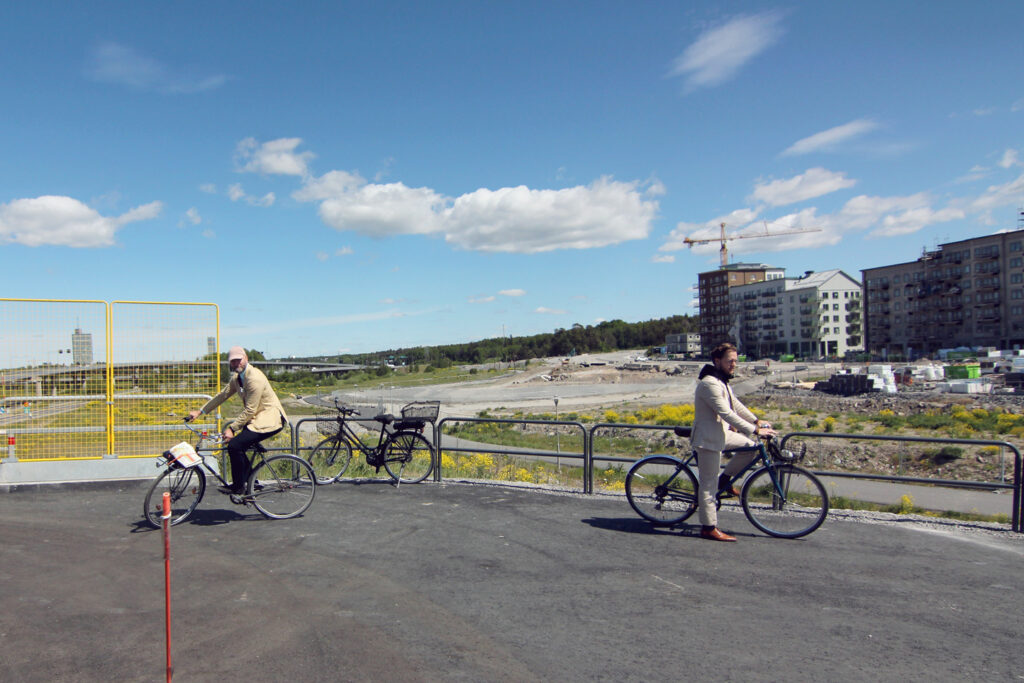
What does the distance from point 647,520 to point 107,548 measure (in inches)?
224

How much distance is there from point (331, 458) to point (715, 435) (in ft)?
18.5

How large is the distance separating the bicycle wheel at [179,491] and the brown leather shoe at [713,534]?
223 inches

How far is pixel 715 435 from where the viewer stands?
281 inches

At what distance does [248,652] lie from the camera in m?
4.47

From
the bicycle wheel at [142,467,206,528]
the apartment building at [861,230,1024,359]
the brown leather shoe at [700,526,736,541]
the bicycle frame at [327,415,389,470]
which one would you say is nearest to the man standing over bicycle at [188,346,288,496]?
the bicycle wheel at [142,467,206,528]

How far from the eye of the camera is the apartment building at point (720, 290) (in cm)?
16838

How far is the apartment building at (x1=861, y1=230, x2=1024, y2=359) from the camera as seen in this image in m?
110

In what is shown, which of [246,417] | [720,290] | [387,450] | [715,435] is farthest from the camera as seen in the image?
[720,290]

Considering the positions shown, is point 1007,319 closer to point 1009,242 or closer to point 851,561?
point 1009,242

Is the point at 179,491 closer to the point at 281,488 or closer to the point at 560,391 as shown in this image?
the point at 281,488

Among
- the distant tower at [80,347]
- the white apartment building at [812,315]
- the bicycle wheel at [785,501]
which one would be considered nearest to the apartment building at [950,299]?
the white apartment building at [812,315]

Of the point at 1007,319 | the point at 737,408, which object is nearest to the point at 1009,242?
the point at 1007,319

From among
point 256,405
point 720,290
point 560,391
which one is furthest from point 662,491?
point 720,290

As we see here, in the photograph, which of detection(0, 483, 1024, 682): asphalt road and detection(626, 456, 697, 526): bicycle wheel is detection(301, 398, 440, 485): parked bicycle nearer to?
detection(0, 483, 1024, 682): asphalt road
